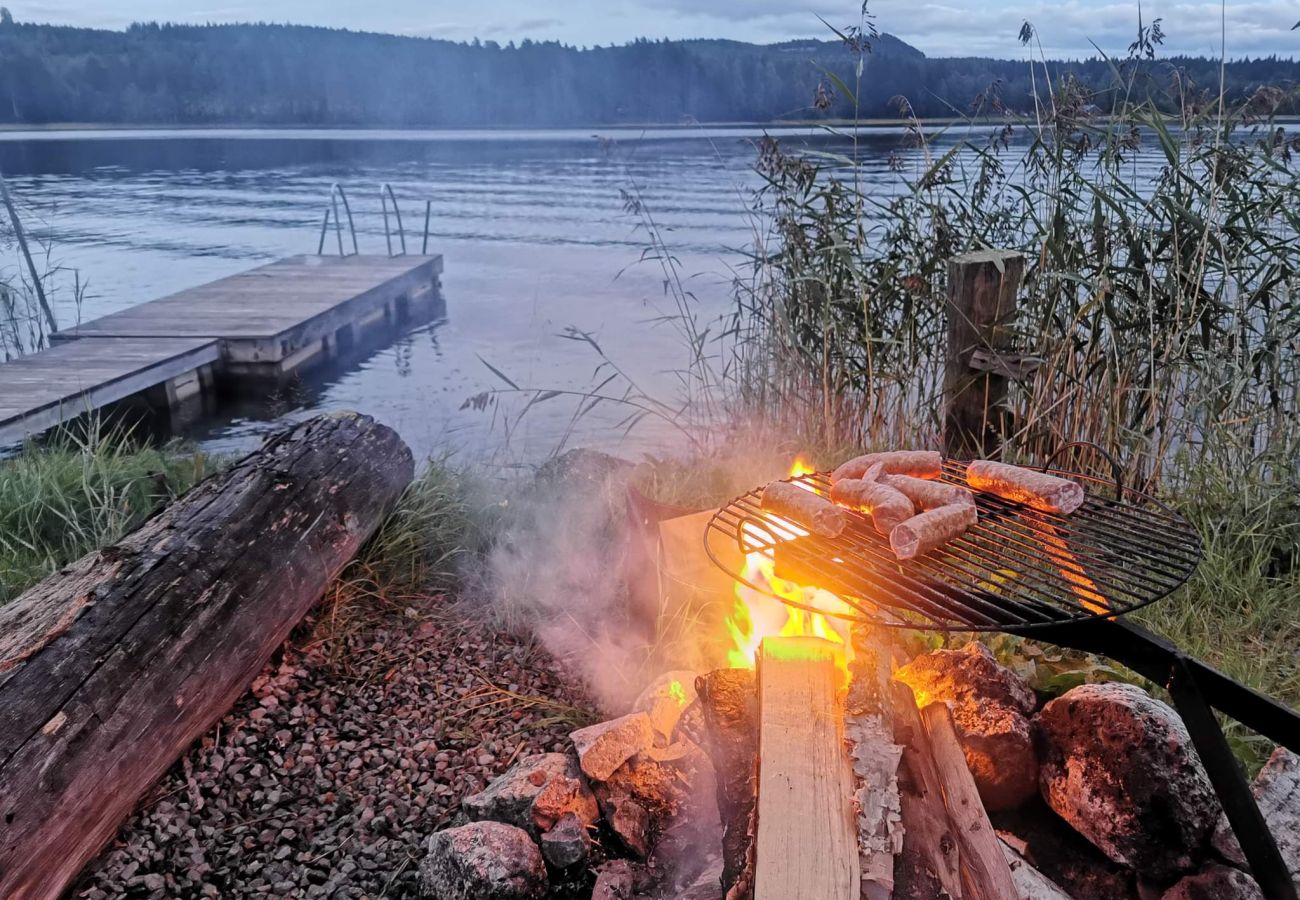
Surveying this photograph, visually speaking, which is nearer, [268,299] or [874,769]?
[874,769]

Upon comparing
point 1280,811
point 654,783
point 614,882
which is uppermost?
point 1280,811

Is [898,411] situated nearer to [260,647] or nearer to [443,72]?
[260,647]

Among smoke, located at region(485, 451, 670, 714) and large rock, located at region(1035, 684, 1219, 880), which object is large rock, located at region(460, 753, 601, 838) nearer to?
smoke, located at region(485, 451, 670, 714)

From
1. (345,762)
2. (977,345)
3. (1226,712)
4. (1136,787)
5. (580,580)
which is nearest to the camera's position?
(1226,712)

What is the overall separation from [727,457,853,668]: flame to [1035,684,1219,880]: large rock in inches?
21.2

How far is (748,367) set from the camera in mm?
4805

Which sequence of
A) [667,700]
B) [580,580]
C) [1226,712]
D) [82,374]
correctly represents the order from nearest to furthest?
[1226,712]
[667,700]
[580,580]
[82,374]

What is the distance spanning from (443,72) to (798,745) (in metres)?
Answer: 25.8

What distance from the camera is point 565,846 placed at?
77.9 inches

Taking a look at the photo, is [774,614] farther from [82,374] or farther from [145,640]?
[82,374]

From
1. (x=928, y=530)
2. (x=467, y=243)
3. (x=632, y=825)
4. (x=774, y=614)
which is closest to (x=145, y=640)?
(x=632, y=825)

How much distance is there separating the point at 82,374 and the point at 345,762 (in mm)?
5102

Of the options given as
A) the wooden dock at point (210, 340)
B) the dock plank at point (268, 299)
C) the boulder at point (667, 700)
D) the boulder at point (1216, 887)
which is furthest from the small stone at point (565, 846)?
the dock plank at point (268, 299)

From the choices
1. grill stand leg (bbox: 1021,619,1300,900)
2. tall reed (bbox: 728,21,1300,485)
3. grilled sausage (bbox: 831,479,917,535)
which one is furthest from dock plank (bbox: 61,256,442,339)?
grill stand leg (bbox: 1021,619,1300,900)
